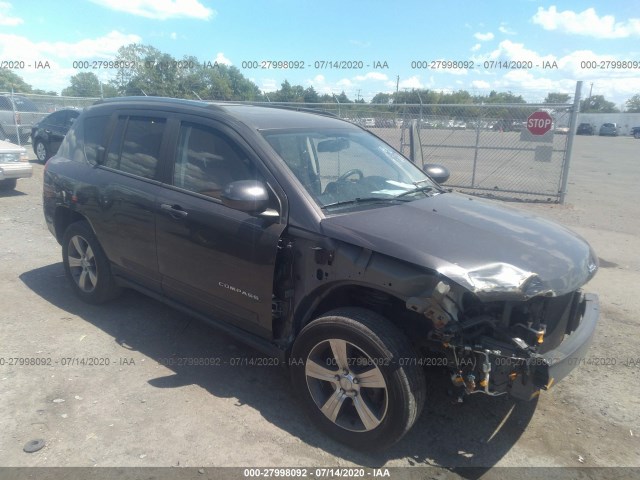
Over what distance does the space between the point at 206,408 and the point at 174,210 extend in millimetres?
1466

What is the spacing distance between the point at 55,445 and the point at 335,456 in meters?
1.71

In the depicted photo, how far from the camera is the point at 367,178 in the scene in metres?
3.88

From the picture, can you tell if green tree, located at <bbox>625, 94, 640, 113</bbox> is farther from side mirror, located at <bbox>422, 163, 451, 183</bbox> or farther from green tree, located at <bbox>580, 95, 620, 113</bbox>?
side mirror, located at <bbox>422, 163, 451, 183</bbox>

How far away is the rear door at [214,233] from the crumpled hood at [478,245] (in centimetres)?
58

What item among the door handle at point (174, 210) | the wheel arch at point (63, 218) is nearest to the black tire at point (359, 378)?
the door handle at point (174, 210)

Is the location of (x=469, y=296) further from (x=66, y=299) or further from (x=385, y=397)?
(x=66, y=299)

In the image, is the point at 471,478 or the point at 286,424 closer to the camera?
the point at 471,478

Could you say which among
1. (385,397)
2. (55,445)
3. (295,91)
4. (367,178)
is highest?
(295,91)

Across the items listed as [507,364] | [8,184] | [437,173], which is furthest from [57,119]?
[507,364]

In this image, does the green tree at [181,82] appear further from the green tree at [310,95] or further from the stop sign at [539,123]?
the stop sign at [539,123]

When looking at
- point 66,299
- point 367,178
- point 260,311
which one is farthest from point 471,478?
point 66,299

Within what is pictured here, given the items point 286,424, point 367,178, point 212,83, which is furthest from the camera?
point 212,83

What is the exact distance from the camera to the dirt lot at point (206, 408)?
3.05m

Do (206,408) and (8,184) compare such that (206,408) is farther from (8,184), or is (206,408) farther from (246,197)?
(8,184)
